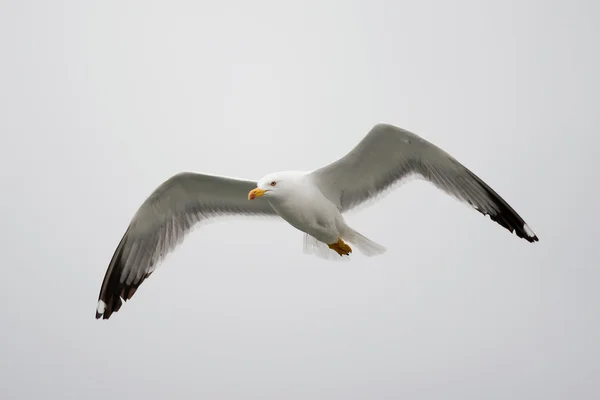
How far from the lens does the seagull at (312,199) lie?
6586 millimetres

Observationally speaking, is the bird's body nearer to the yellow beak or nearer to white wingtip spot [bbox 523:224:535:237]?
the yellow beak

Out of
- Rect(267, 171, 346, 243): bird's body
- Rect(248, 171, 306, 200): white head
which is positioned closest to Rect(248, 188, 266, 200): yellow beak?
Rect(248, 171, 306, 200): white head

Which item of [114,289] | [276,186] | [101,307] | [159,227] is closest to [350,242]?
[276,186]

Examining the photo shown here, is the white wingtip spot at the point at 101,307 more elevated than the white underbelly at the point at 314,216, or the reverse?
the white underbelly at the point at 314,216

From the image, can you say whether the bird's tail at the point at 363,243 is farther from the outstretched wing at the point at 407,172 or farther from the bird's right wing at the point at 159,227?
the bird's right wing at the point at 159,227

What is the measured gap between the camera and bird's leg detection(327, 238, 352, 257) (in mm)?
6914

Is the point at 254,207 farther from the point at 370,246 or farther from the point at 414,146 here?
the point at 414,146

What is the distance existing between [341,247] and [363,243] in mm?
216

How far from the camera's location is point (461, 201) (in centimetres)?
677

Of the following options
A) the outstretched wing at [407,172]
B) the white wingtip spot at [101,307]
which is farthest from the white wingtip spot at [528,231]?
the white wingtip spot at [101,307]

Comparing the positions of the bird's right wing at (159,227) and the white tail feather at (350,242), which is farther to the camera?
the bird's right wing at (159,227)

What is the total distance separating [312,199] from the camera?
262 inches

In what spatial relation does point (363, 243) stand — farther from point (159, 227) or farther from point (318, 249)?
point (159, 227)

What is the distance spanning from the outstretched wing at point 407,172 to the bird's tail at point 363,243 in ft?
1.30
